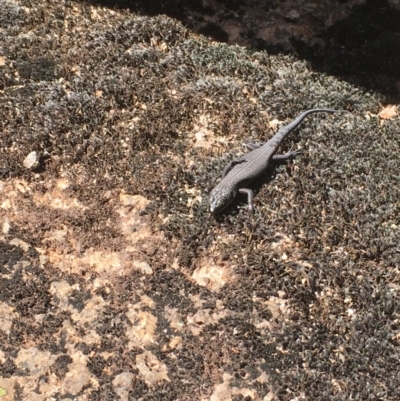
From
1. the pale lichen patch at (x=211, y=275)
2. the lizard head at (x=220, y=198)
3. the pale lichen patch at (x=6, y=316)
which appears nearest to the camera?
Answer: the pale lichen patch at (x=6, y=316)

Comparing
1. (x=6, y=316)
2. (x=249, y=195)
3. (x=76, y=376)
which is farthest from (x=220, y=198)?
(x=6, y=316)

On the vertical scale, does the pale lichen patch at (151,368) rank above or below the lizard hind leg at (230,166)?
below

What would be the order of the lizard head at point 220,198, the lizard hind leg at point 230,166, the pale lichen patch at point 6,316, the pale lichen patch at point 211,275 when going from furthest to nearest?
the lizard hind leg at point 230,166, the lizard head at point 220,198, the pale lichen patch at point 211,275, the pale lichen patch at point 6,316

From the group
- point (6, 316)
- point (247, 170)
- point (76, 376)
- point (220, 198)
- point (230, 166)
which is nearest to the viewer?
point (76, 376)

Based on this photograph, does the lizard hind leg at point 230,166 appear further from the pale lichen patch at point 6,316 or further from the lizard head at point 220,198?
the pale lichen patch at point 6,316

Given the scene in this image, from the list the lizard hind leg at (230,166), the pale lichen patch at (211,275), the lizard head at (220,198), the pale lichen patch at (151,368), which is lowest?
the pale lichen patch at (151,368)

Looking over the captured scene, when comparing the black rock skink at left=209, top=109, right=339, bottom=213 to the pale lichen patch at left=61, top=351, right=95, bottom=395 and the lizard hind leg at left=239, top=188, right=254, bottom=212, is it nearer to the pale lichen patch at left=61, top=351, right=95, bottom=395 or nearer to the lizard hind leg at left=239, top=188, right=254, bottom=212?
the lizard hind leg at left=239, top=188, right=254, bottom=212

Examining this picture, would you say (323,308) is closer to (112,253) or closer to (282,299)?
(282,299)

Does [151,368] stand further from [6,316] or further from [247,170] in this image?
[247,170]

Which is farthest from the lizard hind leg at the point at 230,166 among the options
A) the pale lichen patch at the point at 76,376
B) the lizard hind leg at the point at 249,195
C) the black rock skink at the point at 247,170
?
the pale lichen patch at the point at 76,376
